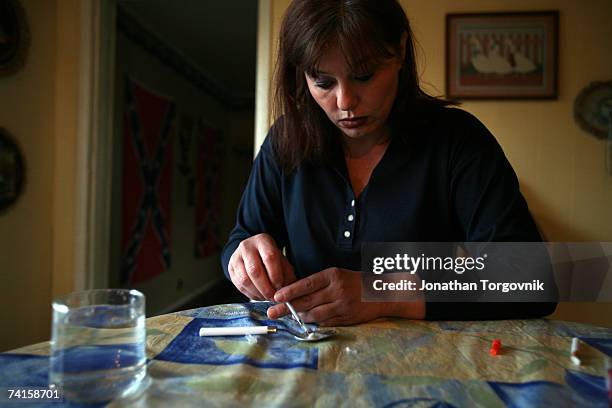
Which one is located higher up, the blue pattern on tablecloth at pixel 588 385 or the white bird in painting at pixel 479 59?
the white bird in painting at pixel 479 59

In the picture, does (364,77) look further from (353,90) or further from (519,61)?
(519,61)

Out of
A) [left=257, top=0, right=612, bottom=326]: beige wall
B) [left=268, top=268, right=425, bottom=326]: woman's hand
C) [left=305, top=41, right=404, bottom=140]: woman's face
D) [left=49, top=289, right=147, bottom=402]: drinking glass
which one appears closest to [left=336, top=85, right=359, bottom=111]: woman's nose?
[left=305, top=41, right=404, bottom=140]: woman's face

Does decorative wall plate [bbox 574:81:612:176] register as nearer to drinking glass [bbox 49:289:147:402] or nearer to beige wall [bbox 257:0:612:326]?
beige wall [bbox 257:0:612:326]

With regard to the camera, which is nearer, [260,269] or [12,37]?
[260,269]

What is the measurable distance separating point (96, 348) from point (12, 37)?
1354 mm

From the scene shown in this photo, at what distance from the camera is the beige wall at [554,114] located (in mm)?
1257

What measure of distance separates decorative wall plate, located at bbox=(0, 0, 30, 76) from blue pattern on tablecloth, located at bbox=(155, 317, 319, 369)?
1.22 meters

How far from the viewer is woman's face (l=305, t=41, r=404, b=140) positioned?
0.58m

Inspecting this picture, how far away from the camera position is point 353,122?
0.63 m

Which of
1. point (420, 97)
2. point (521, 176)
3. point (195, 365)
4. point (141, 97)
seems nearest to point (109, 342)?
point (195, 365)

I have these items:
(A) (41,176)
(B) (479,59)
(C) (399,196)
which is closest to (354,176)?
(C) (399,196)

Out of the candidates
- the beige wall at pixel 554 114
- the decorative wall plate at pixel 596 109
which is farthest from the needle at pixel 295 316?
the decorative wall plate at pixel 596 109

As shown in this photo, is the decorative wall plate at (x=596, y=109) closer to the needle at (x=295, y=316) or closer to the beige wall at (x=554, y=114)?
the beige wall at (x=554, y=114)

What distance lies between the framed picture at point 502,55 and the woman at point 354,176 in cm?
84
